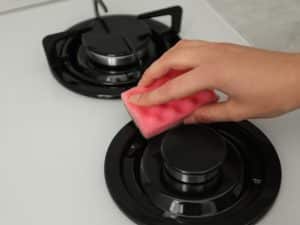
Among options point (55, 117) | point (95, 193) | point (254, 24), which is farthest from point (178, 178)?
point (254, 24)

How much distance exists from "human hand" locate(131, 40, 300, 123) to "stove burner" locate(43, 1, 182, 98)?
0.09 meters

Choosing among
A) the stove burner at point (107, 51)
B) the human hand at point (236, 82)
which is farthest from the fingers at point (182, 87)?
the stove burner at point (107, 51)

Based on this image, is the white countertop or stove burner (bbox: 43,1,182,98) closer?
the white countertop

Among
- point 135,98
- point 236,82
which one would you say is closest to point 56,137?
point 135,98

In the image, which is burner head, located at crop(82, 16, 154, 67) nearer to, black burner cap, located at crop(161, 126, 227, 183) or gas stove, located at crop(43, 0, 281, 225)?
gas stove, located at crop(43, 0, 281, 225)

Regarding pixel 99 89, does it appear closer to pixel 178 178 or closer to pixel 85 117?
pixel 85 117

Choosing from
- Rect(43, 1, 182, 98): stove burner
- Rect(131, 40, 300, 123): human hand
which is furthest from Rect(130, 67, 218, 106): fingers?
Rect(43, 1, 182, 98): stove burner

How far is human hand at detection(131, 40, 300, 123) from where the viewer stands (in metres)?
0.60

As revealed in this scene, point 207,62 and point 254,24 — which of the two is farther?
point 254,24

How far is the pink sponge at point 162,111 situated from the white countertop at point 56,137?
0.07 metres

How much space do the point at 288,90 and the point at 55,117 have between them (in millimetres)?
298

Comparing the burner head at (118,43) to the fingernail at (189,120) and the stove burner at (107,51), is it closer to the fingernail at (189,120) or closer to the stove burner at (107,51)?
the stove burner at (107,51)

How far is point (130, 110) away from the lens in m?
0.61

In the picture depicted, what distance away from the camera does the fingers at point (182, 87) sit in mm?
597
